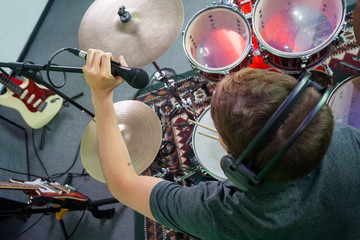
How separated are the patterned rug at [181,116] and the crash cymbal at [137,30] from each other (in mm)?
629

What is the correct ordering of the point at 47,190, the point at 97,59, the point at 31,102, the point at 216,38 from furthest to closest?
the point at 31,102 < the point at 47,190 < the point at 216,38 < the point at 97,59

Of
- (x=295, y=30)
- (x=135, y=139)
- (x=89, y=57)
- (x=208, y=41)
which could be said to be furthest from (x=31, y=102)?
(x=295, y=30)

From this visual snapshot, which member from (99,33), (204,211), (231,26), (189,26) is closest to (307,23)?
(231,26)

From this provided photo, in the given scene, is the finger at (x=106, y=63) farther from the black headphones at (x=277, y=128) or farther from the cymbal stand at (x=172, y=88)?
the cymbal stand at (x=172, y=88)

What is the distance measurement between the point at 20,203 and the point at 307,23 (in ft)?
7.98

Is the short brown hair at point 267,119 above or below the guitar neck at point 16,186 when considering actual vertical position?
above

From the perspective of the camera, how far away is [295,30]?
1522 millimetres

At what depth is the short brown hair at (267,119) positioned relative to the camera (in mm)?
542

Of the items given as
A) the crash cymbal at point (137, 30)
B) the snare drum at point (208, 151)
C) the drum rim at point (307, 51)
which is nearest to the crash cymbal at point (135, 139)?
the snare drum at point (208, 151)

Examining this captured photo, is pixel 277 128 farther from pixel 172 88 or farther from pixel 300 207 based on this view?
pixel 172 88

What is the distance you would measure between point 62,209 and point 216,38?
159 centimetres

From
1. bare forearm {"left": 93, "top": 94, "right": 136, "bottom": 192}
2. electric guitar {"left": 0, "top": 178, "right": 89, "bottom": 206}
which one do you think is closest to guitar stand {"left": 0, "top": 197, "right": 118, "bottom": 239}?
electric guitar {"left": 0, "top": 178, "right": 89, "bottom": 206}

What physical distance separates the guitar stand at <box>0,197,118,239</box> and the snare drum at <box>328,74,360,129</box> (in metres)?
1.58

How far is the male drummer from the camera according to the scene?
55 cm
